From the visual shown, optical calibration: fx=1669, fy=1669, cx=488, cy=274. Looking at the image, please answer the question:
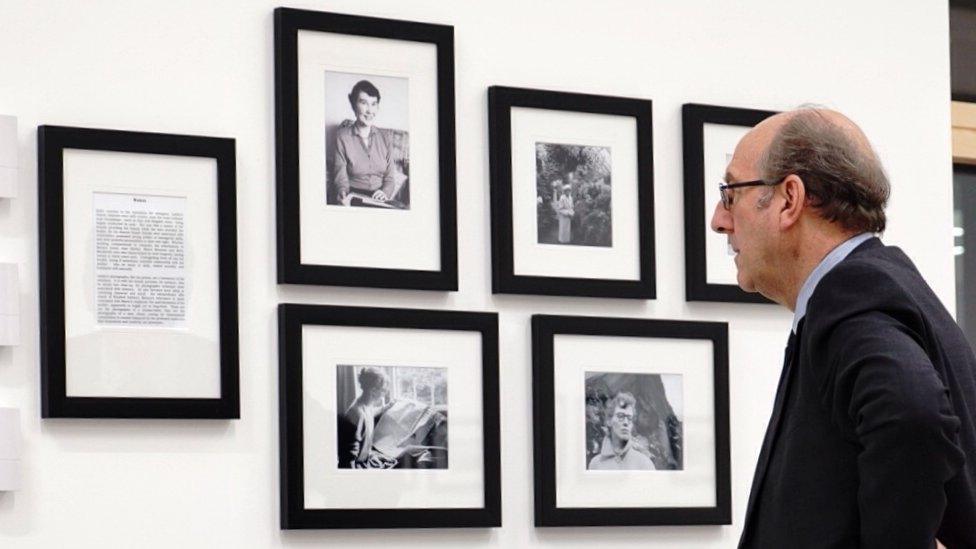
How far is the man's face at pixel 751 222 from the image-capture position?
206 cm

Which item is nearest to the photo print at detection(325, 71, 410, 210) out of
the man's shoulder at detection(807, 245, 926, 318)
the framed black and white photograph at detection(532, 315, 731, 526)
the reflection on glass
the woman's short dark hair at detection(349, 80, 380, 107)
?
the woman's short dark hair at detection(349, 80, 380, 107)

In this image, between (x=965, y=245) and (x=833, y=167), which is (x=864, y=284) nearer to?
(x=833, y=167)

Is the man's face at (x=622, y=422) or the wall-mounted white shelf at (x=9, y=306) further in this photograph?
the man's face at (x=622, y=422)

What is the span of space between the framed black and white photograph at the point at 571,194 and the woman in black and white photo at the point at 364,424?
0.96 feet

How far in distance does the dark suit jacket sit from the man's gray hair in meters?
0.05

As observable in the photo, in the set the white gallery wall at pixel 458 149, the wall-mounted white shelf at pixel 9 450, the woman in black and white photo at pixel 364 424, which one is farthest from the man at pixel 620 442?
the wall-mounted white shelf at pixel 9 450

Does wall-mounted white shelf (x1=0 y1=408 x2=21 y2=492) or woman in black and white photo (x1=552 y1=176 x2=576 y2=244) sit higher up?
woman in black and white photo (x1=552 y1=176 x2=576 y2=244)

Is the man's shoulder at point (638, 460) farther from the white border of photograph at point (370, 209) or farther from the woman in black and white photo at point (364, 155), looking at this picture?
the woman in black and white photo at point (364, 155)

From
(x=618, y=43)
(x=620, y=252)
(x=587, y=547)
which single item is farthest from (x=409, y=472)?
(x=618, y=43)

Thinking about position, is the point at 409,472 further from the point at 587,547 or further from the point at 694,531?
the point at 694,531

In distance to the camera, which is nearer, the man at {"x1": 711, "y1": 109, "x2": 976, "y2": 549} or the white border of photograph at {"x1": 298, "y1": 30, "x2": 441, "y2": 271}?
the man at {"x1": 711, "y1": 109, "x2": 976, "y2": 549}

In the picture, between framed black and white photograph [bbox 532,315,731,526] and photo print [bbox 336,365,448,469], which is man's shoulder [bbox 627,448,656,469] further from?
photo print [bbox 336,365,448,469]

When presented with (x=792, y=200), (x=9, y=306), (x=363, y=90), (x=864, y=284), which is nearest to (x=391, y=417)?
(x=363, y=90)

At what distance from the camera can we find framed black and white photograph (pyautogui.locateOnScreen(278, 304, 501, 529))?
2.88m
